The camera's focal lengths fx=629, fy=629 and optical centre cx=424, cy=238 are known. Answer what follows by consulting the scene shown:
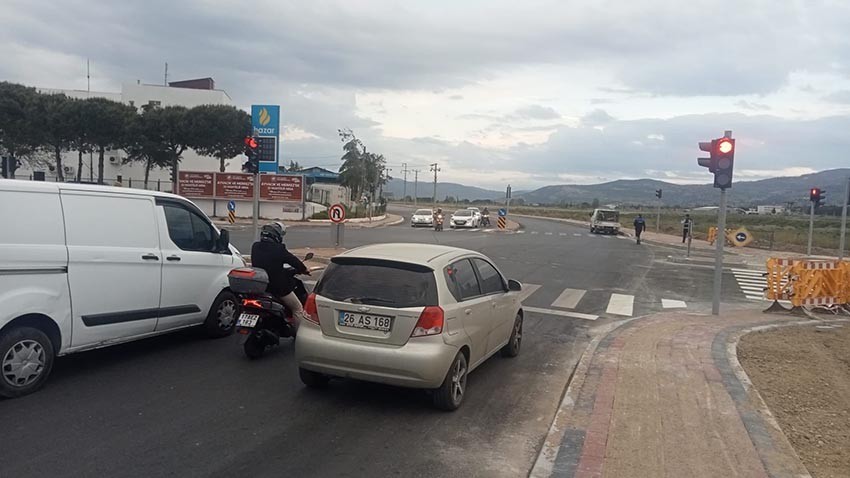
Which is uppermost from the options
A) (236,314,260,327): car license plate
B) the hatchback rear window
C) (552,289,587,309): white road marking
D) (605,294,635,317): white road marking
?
the hatchback rear window

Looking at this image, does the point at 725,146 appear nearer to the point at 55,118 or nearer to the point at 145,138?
the point at 145,138

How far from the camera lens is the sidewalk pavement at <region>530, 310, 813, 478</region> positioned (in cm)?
478

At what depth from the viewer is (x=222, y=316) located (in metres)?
8.50

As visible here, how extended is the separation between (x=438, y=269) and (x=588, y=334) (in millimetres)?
4836

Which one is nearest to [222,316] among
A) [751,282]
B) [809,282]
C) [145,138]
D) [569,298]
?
[569,298]

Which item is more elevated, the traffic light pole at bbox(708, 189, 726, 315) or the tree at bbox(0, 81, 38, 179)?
the tree at bbox(0, 81, 38, 179)

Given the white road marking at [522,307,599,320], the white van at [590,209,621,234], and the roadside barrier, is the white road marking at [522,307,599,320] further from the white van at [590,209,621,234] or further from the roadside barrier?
the white van at [590,209,621,234]

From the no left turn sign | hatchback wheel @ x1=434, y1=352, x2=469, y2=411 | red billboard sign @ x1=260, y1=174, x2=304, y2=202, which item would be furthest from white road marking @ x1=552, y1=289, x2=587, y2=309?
red billboard sign @ x1=260, y1=174, x2=304, y2=202

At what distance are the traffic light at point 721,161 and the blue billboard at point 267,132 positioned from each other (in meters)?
9.74

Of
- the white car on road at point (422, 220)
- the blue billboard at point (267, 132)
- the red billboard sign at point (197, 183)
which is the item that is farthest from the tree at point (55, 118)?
the blue billboard at point (267, 132)

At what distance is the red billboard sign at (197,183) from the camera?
4659cm

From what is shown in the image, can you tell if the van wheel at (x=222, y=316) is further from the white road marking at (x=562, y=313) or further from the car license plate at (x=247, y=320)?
the white road marking at (x=562, y=313)

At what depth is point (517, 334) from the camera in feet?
27.1

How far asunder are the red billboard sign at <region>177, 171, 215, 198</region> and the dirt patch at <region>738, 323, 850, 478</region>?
42594 millimetres
